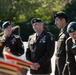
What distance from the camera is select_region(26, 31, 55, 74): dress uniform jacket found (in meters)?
6.29

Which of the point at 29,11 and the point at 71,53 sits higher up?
the point at 29,11

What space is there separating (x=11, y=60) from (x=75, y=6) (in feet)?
118

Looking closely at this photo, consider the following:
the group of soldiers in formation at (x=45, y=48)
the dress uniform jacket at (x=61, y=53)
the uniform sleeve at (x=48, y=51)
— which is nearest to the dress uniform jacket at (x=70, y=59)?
the group of soldiers in formation at (x=45, y=48)

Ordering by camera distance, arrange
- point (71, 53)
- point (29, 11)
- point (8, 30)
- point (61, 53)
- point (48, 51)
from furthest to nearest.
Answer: point (29, 11) → point (8, 30) → point (48, 51) → point (61, 53) → point (71, 53)

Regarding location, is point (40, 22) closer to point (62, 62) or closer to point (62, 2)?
point (62, 62)

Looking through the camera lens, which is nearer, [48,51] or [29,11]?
[48,51]

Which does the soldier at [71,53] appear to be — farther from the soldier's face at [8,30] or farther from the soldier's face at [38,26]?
the soldier's face at [8,30]

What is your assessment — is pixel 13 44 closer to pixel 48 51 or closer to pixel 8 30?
pixel 8 30

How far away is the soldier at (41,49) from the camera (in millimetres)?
6285

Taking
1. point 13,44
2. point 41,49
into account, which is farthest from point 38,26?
point 13,44

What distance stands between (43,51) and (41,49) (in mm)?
60

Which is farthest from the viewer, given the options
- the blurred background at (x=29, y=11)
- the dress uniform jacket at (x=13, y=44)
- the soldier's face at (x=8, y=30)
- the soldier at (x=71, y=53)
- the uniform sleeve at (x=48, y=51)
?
the blurred background at (x=29, y=11)

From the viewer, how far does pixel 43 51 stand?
6.35m

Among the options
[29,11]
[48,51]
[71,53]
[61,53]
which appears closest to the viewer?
[71,53]
